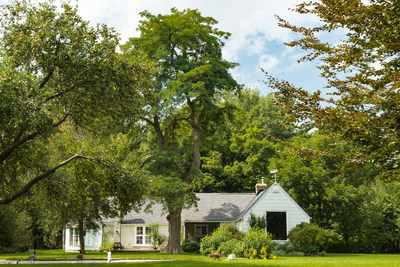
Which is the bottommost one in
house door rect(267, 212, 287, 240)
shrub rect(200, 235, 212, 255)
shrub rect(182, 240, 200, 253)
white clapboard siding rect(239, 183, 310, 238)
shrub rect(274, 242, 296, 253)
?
shrub rect(182, 240, 200, 253)

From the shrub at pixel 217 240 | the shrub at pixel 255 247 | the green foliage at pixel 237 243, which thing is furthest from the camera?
the shrub at pixel 217 240

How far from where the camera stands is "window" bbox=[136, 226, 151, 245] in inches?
1502

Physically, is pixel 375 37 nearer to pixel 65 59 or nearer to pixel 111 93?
pixel 111 93

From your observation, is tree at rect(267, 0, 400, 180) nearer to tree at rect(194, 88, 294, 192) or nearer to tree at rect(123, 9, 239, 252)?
tree at rect(123, 9, 239, 252)

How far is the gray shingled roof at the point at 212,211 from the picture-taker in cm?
3678

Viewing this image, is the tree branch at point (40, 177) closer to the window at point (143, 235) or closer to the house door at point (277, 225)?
the house door at point (277, 225)

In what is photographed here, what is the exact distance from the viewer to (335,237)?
3500 cm

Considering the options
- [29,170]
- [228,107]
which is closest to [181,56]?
[228,107]

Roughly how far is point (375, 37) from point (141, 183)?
951 centimetres

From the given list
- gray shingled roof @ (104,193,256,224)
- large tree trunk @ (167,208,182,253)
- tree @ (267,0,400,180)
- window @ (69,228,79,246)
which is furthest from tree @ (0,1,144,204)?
window @ (69,228,79,246)

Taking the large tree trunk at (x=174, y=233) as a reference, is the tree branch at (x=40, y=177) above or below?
above

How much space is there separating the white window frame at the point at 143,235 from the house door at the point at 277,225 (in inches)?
446

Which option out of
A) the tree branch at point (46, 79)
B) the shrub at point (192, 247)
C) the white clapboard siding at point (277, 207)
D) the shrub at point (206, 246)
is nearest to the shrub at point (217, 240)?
the shrub at point (206, 246)

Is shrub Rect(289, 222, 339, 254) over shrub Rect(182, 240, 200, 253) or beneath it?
over
